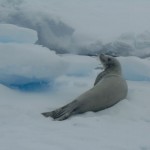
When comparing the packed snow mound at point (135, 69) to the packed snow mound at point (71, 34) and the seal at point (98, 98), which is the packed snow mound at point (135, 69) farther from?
the packed snow mound at point (71, 34)

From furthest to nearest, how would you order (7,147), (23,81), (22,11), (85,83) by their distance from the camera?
1. (22,11)
2. (85,83)
3. (23,81)
4. (7,147)

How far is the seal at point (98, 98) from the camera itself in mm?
3650

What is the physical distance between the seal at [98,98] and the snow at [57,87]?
7 cm

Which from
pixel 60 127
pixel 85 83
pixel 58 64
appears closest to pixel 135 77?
pixel 85 83

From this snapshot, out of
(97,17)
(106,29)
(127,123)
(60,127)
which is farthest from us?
(97,17)

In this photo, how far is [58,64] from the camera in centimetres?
450

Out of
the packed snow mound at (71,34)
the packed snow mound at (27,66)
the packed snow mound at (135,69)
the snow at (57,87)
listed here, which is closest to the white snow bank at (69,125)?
the snow at (57,87)

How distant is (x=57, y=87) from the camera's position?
468cm

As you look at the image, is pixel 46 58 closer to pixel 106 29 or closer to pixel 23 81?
pixel 23 81

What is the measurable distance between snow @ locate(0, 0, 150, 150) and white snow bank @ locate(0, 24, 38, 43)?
0.04 ft

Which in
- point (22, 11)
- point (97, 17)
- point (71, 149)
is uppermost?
point (71, 149)

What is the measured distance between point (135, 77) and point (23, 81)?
1.79 meters

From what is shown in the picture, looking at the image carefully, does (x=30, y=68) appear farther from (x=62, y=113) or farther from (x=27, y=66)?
(x=62, y=113)

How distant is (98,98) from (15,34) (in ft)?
6.97
